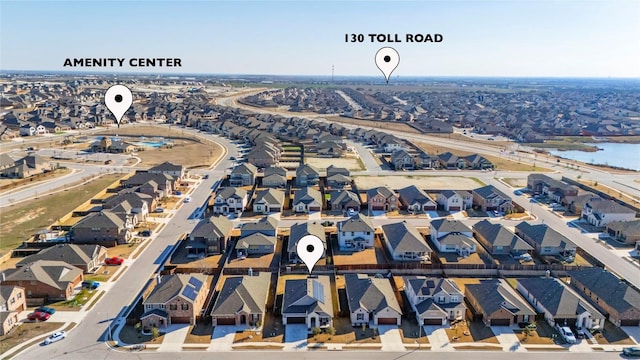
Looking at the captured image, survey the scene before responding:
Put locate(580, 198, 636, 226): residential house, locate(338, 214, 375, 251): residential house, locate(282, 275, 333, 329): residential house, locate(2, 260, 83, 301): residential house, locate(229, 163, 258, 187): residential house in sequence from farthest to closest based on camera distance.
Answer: locate(229, 163, 258, 187): residential house, locate(580, 198, 636, 226): residential house, locate(338, 214, 375, 251): residential house, locate(2, 260, 83, 301): residential house, locate(282, 275, 333, 329): residential house

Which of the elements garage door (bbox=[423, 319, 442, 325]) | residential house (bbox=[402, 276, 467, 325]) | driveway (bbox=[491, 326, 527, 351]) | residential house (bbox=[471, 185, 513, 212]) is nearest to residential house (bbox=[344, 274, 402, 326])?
residential house (bbox=[402, 276, 467, 325])

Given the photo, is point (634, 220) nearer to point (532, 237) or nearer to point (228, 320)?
point (532, 237)

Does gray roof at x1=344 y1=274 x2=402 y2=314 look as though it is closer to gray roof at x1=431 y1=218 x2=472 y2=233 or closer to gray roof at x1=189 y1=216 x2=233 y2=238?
gray roof at x1=431 y1=218 x2=472 y2=233

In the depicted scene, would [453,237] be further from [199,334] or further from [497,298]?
[199,334]

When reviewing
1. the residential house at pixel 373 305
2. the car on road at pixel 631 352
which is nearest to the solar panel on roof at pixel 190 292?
the residential house at pixel 373 305

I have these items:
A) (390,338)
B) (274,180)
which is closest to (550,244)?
(390,338)

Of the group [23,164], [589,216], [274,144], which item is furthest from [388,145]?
[23,164]
